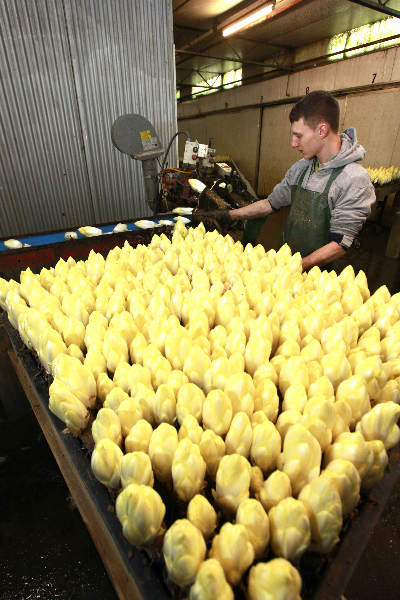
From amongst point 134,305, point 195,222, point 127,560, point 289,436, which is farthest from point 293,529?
point 195,222

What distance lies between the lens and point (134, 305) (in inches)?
48.7

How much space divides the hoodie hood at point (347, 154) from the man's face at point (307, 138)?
0.13m

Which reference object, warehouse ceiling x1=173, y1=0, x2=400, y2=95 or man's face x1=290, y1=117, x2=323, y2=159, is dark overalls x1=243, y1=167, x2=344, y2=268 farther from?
warehouse ceiling x1=173, y1=0, x2=400, y2=95

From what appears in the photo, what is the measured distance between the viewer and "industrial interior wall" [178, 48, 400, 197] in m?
7.77

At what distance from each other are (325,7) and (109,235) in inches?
312

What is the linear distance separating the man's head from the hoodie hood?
10 centimetres

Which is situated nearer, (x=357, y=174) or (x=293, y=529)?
(x=293, y=529)

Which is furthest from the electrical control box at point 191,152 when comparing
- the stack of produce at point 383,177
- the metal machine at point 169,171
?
the stack of produce at point 383,177

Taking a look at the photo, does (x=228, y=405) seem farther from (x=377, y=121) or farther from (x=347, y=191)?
(x=377, y=121)

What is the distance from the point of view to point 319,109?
2.12 m

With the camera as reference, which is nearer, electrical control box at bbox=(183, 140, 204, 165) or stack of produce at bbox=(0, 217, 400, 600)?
stack of produce at bbox=(0, 217, 400, 600)

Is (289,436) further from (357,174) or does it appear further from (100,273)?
(357,174)

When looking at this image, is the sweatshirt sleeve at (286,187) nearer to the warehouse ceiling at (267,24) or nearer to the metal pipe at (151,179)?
the metal pipe at (151,179)

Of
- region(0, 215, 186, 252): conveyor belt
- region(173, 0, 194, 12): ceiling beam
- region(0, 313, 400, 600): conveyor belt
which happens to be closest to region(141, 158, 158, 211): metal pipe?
region(0, 215, 186, 252): conveyor belt
